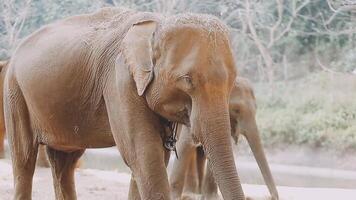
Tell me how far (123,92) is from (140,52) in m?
Answer: 0.20

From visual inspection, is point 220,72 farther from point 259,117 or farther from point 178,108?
point 259,117

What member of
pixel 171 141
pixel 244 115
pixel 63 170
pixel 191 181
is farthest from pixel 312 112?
pixel 171 141

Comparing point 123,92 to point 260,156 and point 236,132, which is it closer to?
point 260,156

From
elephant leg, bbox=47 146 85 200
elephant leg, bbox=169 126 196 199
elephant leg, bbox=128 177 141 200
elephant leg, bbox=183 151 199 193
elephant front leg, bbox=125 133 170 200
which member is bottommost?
elephant leg, bbox=183 151 199 193

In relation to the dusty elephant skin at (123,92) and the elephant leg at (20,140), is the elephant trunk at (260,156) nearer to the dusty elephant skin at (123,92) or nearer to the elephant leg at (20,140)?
the dusty elephant skin at (123,92)

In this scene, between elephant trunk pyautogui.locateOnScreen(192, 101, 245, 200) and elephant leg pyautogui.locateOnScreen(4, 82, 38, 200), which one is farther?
elephant leg pyautogui.locateOnScreen(4, 82, 38, 200)

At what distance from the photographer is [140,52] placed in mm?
3621

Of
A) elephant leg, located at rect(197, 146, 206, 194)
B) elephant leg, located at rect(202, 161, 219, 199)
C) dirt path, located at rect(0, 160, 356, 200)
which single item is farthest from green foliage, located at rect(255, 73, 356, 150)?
elephant leg, located at rect(202, 161, 219, 199)

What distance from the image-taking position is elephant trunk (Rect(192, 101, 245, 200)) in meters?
3.12

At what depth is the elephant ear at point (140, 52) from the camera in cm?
351

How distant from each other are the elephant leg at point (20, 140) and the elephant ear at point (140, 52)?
1.26 metres

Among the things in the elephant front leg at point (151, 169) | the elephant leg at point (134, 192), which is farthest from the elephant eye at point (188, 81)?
the elephant leg at point (134, 192)

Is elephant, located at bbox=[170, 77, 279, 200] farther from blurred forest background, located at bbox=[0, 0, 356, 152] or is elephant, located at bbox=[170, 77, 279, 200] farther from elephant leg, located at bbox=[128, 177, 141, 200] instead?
blurred forest background, located at bbox=[0, 0, 356, 152]

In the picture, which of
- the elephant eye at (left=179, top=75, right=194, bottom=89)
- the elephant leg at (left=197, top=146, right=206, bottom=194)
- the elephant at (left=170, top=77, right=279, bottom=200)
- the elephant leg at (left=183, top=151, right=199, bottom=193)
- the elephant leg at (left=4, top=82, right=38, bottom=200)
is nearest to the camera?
the elephant eye at (left=179, top=75, right=194, bottom=89)
